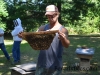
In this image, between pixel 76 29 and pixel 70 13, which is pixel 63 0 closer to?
pixel 70 13

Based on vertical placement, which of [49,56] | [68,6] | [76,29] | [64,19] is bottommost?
[76,29]

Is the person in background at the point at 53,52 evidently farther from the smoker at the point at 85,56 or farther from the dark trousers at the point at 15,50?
the dark trousers at the point at 15,50

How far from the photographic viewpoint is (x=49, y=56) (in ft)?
9.73

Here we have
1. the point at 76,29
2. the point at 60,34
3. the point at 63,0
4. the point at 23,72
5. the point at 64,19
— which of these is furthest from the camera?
the point at 76,29

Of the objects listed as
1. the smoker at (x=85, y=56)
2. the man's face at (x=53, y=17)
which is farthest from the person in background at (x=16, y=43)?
the man's face at (x=53, y=17)

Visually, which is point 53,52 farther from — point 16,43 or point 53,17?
point 16,43

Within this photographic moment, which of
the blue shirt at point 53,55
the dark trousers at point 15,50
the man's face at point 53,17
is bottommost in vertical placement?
the dark trousers at point 15,50

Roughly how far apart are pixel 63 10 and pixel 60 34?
51.1 ft

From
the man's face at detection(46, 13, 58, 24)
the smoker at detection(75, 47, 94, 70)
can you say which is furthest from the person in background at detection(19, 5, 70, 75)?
the smoker at detection(75, 47, 94, 70)

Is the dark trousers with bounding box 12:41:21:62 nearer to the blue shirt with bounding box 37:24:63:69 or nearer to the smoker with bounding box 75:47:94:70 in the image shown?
the smoker with bounding box 75:47:94:70

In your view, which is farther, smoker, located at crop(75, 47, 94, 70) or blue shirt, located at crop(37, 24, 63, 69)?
smoker, located at crop(75, 47, 94, 70)

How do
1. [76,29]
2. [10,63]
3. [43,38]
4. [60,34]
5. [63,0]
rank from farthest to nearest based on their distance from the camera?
[76,29] < [63,0] < [10,63] < [43,38] < [60,34]

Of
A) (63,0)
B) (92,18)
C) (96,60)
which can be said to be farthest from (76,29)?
(96,60)

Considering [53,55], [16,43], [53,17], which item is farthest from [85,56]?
[53,17]
